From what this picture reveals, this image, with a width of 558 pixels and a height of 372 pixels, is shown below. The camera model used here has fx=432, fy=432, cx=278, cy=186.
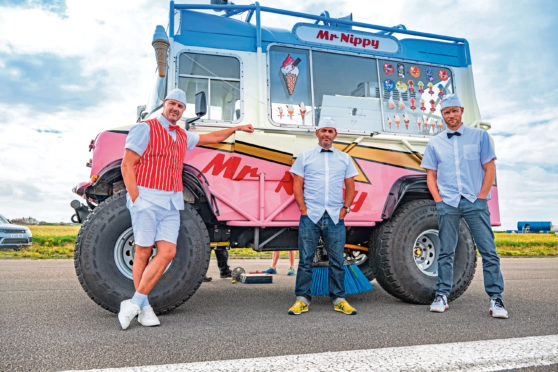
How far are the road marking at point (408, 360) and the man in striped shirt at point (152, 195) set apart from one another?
127 cm

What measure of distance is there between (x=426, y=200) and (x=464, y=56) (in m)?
2.18

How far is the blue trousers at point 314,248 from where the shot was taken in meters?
4.32

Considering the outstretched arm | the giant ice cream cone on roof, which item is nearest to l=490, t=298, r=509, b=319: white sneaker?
the outstretched arm

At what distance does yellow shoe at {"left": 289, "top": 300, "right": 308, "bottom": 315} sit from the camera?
4.07m

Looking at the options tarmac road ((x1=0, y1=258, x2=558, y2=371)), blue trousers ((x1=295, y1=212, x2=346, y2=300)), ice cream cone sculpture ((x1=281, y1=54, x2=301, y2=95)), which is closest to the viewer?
tarmac road ((x1=0, y1=258, x2=558, y2=371))

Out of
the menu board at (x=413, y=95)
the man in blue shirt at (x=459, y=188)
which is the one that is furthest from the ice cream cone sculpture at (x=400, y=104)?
the man in blue shirt at (x=459, y=188)

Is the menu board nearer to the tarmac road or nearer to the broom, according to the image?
the broom

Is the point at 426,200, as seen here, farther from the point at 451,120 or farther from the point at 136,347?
the point at 136,347

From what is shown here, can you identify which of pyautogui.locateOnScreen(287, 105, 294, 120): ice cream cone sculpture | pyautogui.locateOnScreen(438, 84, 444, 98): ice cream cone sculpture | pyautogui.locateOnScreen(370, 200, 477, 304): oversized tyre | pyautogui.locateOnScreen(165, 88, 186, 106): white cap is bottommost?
pyautogui.locateOnScreen(370, 200, 477, 304): oversized tyre

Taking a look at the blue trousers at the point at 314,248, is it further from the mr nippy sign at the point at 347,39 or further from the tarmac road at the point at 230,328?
the mr nippy sign at the point at 347,39

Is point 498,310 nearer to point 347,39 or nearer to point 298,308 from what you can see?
point 298,308

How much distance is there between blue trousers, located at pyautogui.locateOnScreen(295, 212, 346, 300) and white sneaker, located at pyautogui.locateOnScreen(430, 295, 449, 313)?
0.90m

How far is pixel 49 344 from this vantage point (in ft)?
9.45

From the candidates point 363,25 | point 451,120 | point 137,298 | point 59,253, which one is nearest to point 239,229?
point 137,298
